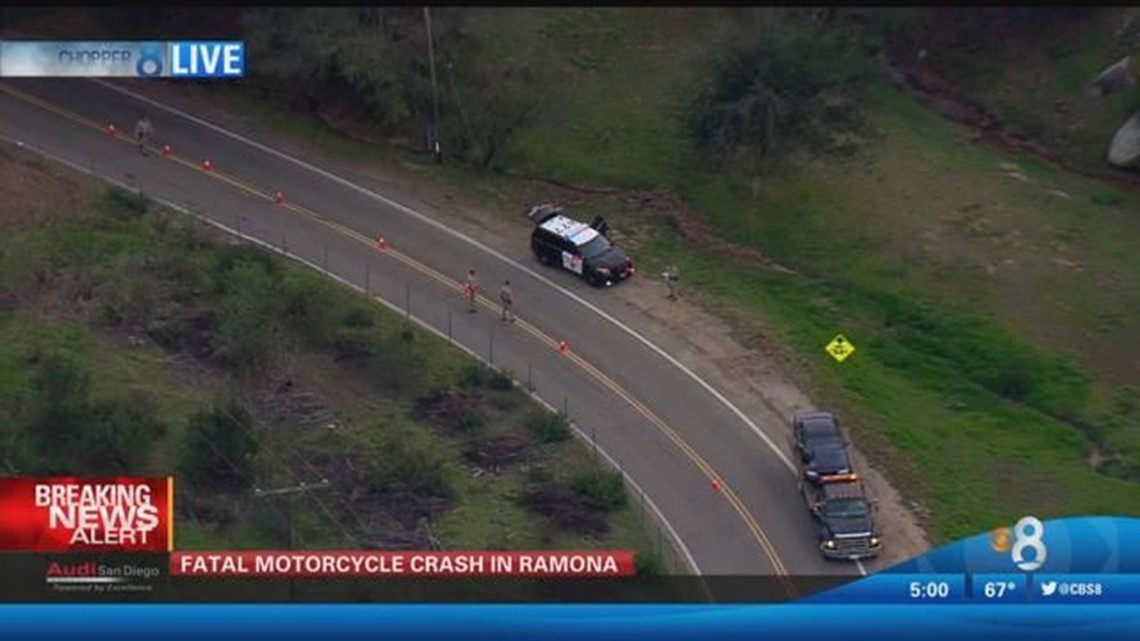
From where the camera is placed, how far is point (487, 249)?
290 feet

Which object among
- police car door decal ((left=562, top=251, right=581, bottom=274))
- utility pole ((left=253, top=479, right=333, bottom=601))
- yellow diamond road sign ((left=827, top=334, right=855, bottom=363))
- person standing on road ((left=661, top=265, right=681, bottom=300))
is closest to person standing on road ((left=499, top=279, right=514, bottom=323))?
police car door decal ((left=562, top=251, right=581, bottom=274))

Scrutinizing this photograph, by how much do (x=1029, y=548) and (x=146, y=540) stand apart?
2405cm

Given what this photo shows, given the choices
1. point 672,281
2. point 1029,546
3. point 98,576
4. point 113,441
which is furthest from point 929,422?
point 98,576

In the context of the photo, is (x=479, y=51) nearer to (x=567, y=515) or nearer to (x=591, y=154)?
(x=591, y=154)

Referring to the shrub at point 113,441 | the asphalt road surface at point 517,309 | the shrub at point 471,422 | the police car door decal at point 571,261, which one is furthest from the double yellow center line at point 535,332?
the shrub at point 113,441

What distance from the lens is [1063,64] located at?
102 m

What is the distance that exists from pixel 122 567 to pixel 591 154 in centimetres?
3790

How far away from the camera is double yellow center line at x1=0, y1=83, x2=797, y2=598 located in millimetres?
72438

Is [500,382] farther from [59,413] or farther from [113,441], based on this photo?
[59,413]

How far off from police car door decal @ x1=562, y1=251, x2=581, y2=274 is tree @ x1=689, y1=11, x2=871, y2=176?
8.69 metres

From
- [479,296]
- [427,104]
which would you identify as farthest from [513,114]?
[479,296]

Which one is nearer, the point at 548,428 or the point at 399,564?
the point at 399,564

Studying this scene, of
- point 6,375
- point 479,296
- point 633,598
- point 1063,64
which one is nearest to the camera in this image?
point 633,598

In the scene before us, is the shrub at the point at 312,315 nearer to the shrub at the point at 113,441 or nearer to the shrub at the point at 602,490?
the shrub at the point at 113,441
